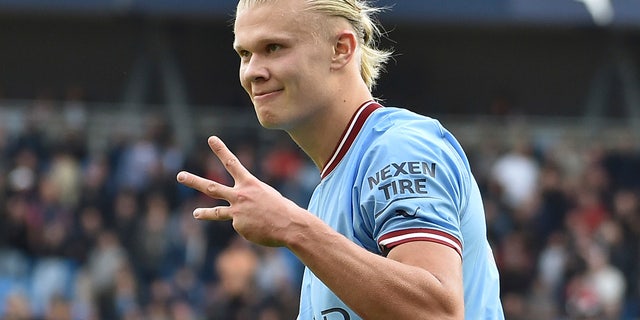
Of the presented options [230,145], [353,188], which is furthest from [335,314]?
[230,145]

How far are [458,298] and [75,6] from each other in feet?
50.9

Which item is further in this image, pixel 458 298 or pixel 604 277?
pixel 604 277

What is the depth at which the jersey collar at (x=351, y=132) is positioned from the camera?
3568 millimetres

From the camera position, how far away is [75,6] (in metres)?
17.7

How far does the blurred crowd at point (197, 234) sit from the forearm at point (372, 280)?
9750mm

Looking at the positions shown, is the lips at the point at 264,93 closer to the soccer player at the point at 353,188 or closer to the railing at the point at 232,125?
the soccer player at the point at 353,188

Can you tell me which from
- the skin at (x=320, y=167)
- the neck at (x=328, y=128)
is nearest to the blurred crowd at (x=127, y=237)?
the neck at (x=328, y=128)

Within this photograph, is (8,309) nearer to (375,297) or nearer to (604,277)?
(604,277)

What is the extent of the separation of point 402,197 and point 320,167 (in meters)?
0.75

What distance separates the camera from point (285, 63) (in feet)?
11.3

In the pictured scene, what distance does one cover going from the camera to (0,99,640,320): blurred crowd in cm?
1325

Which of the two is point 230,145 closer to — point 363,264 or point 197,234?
point 197,234

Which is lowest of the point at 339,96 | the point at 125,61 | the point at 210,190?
the point at 210,190

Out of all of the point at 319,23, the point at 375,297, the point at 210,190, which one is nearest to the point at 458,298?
the point at 375,297
